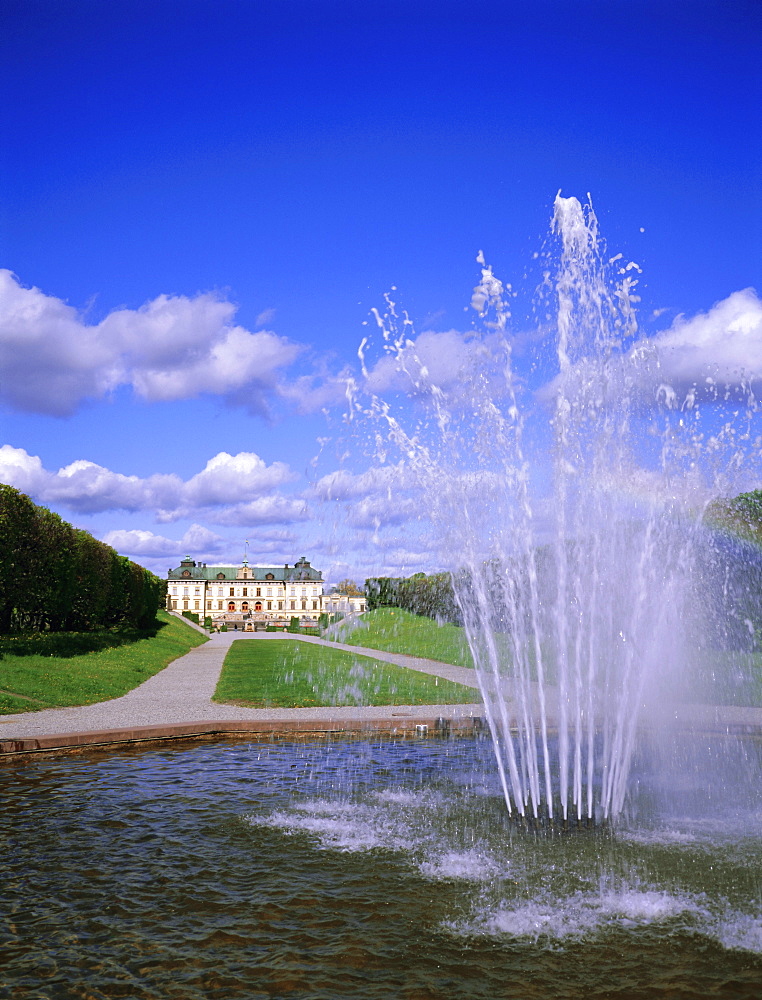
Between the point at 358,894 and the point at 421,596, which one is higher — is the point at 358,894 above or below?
below

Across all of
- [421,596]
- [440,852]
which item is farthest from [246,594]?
[440,852]

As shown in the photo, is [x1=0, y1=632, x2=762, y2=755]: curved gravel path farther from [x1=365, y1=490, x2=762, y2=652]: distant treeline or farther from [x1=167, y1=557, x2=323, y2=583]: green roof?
[x1=167, y1=557, x2=323, y2=583]: green roof

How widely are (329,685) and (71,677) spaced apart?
647 cm

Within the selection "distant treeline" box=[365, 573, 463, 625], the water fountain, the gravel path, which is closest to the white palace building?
"distant treeline" box=[365, 573, 463, 625]

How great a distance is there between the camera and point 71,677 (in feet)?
61.1

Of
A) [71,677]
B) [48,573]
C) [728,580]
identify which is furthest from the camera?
[728,580]

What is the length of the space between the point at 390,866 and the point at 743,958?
9.10ft

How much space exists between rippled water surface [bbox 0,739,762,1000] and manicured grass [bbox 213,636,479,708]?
6860 millimetres

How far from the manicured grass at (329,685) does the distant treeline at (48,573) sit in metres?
6.93

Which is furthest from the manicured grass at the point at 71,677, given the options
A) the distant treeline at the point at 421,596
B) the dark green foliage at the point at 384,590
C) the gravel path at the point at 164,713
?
the dark green foliage at the point at 384,590

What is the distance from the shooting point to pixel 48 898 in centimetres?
574

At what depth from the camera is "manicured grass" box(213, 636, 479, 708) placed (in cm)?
1611

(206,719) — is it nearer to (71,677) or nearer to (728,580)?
(71,677)

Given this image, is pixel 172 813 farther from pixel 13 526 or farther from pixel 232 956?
pixel 13 526
